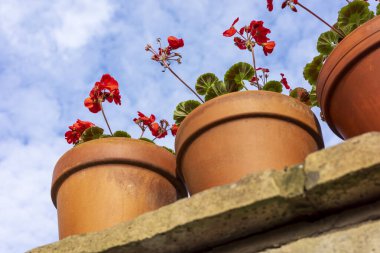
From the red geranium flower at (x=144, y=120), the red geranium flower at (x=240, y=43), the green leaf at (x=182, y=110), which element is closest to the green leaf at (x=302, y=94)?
the red geranium flower at (x=240, y=43)

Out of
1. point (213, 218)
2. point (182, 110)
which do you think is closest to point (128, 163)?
point (182, 110)

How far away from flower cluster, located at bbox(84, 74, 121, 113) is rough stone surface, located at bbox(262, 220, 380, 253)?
48.5 inches

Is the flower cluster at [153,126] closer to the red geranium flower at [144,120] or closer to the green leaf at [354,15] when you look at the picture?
the red geranium flower at [144,120]

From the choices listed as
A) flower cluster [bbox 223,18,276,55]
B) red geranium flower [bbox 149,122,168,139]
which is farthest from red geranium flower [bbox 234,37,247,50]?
red geranium flower [bbox 149,122,168,139]

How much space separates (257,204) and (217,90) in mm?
836

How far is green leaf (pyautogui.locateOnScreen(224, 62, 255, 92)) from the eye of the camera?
6.90 ft

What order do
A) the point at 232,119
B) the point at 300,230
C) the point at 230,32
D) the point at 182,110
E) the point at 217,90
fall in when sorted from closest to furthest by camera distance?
Answer: the point at 300,230 → the point at 232,119 → the point at 217,90 → the point at 182,110 → the point at 230,32

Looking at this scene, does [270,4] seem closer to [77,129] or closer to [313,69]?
[313,69]

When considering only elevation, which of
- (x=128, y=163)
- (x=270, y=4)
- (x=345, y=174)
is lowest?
(x=345, y=174)

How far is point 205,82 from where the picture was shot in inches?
86.6

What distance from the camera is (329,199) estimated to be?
1.32m

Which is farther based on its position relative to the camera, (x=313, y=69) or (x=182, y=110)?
(x=182, y=110)

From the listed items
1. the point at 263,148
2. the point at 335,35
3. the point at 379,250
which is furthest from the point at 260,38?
the point at 379,250

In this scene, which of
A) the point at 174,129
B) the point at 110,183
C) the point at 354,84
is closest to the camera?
the point at 354,84
